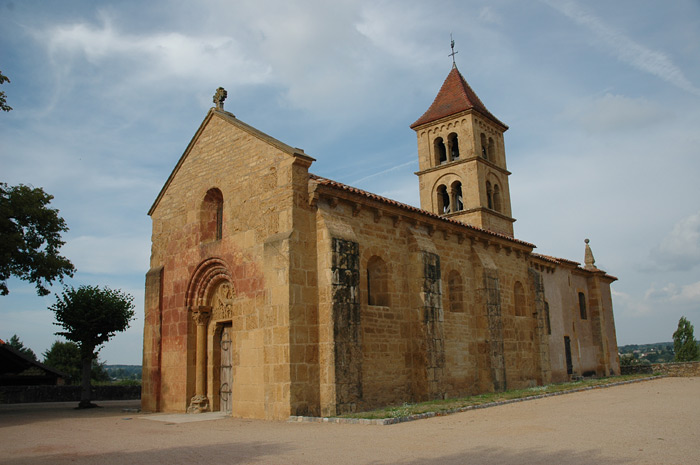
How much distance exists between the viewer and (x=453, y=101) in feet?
101

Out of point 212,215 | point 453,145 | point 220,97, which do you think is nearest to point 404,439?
point 212,215

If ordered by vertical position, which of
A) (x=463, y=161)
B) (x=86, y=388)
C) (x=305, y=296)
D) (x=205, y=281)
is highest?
(x=463, y=161)

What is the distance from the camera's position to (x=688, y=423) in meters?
10.0

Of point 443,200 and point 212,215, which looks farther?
point 443,200

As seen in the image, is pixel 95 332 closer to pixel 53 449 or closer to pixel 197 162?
pixel 197 162

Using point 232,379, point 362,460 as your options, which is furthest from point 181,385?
point 362,460

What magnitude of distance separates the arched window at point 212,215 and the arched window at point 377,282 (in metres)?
4.84

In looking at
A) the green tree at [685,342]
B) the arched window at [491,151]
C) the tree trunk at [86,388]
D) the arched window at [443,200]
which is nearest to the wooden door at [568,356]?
the arched window at [443,200]

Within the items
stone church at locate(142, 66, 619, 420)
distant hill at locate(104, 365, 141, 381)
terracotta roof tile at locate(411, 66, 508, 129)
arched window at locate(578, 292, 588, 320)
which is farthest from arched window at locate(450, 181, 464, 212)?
distant hill at locate(104, 365, 141, 381)

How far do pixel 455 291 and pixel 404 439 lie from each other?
34.4 feet

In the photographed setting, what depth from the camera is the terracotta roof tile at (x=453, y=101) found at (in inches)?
1179

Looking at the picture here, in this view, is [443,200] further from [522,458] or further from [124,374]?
[124,374]

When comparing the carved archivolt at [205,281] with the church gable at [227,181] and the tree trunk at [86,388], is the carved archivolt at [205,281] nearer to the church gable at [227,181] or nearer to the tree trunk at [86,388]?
the church gable at [227,181]

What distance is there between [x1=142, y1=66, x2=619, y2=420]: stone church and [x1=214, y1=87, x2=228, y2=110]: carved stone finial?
75mm
